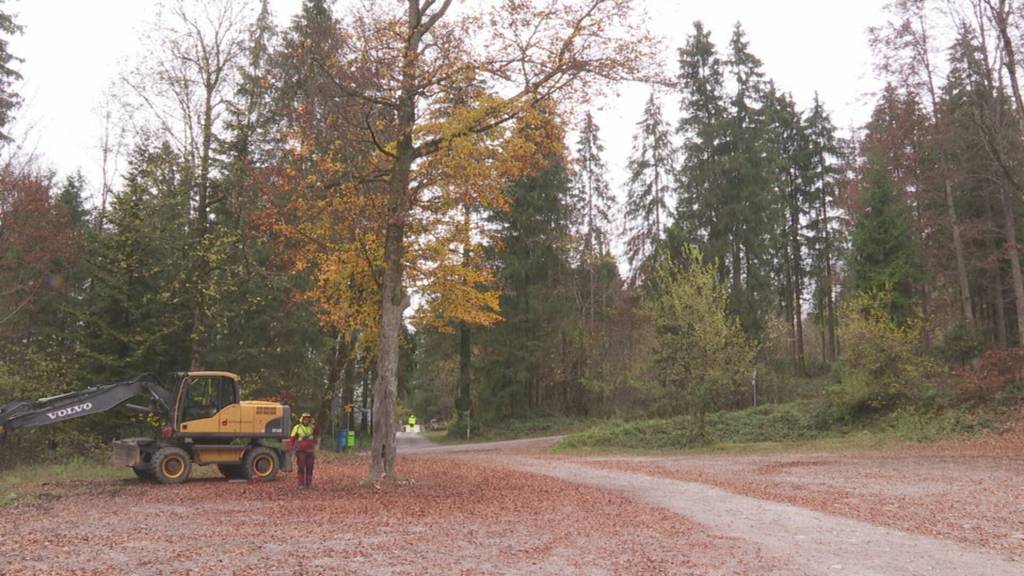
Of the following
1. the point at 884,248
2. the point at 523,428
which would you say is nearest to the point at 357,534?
the point at 884,248

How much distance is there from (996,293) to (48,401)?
116ft

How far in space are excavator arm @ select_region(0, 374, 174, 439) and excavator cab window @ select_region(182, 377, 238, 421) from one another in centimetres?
42

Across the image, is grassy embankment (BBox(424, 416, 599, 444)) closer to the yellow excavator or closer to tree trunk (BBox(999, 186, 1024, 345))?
tree trunk (BBox(999, 186, 1024, 345))

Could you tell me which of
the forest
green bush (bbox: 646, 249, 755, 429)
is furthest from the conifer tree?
green bush (bbox: 646, 249, 755, 429)

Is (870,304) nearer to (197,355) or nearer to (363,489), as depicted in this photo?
(363,489)

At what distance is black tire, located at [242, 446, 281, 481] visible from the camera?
15.9 meters

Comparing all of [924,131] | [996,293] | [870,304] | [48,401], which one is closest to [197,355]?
[48,401]

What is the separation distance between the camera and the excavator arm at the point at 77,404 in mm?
13727

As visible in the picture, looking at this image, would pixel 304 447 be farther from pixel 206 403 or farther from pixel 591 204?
pixel 591 204

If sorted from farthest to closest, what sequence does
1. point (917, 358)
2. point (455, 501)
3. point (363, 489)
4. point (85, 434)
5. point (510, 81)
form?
point (917, 358)
point (85, 434)
point (510, 81)
point (363, 489)
point (455, 501)

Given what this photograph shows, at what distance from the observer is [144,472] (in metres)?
15.5

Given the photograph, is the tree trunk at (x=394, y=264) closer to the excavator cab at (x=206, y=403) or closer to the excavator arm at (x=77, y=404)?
the excavator cab at (x=206, y=403)

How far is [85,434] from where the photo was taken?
2188cm

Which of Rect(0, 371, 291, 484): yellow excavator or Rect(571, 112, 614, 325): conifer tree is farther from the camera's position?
Rect(571, 112, 614, 325): conifer tree
